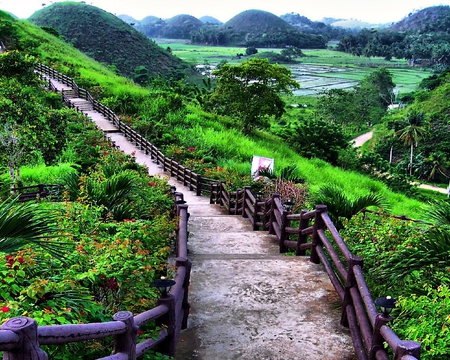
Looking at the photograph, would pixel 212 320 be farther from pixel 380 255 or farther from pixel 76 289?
pixel 380 255

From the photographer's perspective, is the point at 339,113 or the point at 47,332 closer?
the point at 47,332

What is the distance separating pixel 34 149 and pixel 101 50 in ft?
239

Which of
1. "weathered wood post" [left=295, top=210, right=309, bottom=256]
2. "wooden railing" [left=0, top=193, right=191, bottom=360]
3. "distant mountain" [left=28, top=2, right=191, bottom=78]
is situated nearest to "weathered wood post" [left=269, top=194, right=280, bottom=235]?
"weathered wood post" [left=295, top=210, right=309, bottom=256]

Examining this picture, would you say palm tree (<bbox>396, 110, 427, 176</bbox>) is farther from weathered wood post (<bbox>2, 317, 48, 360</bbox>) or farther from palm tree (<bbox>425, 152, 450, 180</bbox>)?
weathered wood post (<bbox>2, 317, 48, 360</bbox>)

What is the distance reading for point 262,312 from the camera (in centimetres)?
515

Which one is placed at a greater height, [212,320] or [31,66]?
[31,66]

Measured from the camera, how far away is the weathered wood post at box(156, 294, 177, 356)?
12.6 ft

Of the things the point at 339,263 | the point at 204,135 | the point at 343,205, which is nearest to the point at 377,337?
the point at 339,263

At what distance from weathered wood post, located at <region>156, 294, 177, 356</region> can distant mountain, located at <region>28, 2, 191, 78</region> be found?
233 feet

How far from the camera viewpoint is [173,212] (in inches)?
344

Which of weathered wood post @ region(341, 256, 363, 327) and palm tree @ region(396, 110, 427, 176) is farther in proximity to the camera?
palm tree @ region(396, 110, 427, 176)

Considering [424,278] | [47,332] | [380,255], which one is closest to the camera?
[47,332]

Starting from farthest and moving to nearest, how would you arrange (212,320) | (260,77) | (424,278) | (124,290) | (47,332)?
(260,77) < (212,320) < (424,278) < (124,290) < (47,332)

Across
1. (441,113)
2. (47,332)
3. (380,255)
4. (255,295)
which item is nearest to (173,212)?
(255,295)
